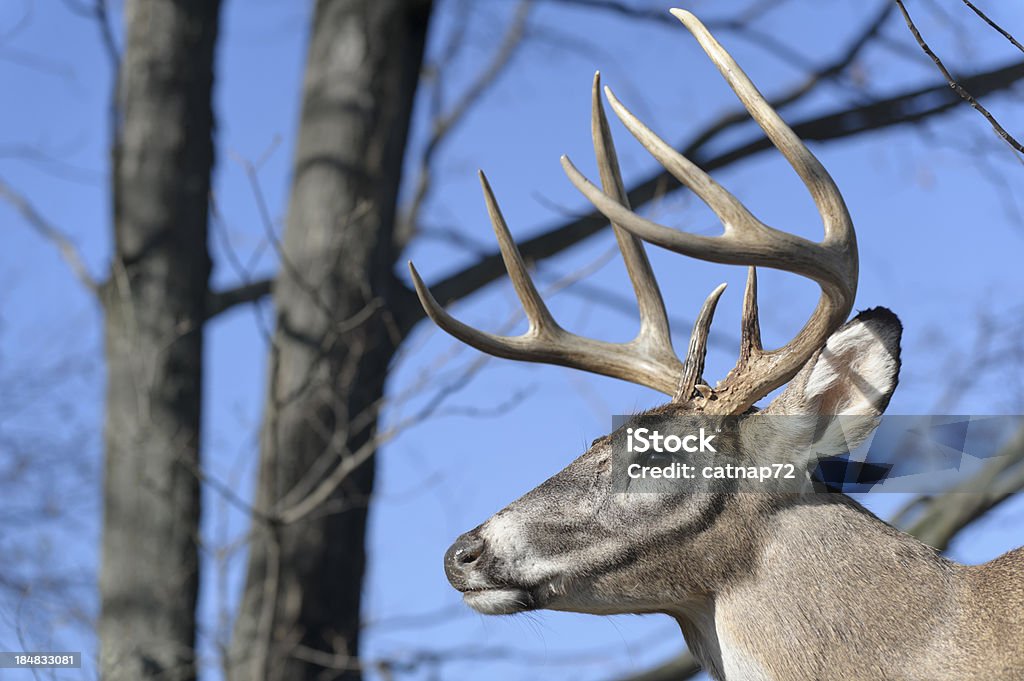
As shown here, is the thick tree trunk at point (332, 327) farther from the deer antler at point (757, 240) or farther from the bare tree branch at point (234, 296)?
the deer antler at point (757, 240)

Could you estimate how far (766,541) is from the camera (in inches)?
138

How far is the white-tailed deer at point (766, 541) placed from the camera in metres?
3.30

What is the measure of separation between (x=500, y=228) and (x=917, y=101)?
4.66 meters

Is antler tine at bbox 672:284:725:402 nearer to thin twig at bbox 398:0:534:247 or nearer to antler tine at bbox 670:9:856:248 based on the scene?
antler tine at bbox 670:9:856:248

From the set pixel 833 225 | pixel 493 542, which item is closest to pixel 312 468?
pixel 493 542

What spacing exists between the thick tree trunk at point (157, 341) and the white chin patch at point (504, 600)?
3305 mm

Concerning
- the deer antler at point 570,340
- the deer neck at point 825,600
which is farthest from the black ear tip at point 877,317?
the deer antler at point 570,340

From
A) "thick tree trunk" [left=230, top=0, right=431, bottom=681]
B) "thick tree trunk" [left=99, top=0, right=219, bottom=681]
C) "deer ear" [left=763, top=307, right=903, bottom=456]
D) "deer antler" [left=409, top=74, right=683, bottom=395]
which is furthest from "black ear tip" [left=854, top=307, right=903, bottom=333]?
"thick tree trunk" [left=99, top=0, right=219, bottom=681]

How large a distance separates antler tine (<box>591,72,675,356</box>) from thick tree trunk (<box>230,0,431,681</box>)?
2173mm

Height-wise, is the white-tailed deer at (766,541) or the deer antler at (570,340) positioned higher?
the deer antler at (570,340)

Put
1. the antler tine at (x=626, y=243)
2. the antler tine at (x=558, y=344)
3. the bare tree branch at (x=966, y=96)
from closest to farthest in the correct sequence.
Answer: the bare tree branch at (x=966, y=96) < the antler tine at (x=558, y=344) < the antler tine at (x=626, y=243)

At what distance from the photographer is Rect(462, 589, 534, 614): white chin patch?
3.60 meters
